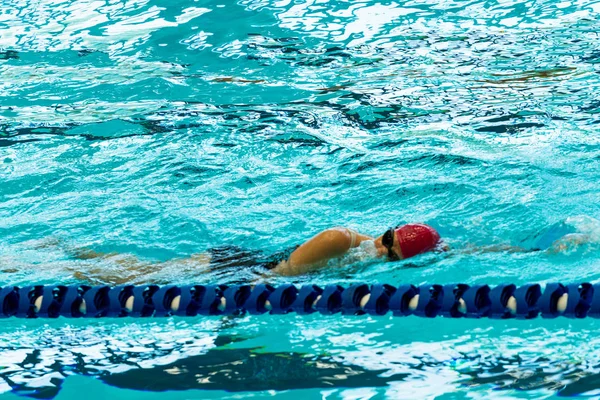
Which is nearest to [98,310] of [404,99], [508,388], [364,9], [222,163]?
[508,388]

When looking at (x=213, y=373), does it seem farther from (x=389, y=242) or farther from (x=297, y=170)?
(x=297, y=170)

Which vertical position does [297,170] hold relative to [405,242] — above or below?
above

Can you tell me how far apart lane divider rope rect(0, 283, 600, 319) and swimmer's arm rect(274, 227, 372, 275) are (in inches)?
16.4

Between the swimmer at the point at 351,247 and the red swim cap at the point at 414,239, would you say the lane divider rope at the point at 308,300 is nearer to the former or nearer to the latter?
the swimmer at the point at 351,247

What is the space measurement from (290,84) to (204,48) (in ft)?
5.45

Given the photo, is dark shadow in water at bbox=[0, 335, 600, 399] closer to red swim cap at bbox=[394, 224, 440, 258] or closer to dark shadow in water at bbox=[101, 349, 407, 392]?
dark shadow in water at bbox=[101, 349, 407, 392]

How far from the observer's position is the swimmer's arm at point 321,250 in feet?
13.1

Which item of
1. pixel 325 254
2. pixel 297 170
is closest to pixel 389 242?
pixel 325 254

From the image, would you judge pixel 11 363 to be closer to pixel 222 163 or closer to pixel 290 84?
pixel 222 163

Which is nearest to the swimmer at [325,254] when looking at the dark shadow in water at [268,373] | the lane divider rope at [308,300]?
the lane divider rope at [308,300]

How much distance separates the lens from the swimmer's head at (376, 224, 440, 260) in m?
4.05

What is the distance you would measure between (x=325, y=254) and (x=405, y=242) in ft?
1.31

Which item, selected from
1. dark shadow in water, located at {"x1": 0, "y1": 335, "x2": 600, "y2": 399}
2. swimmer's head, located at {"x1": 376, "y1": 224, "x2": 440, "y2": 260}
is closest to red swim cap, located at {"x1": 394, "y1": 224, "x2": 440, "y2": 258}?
swimmer's head, located at {"x1": 376, "y1": 224, "x2": 440, "y2": 260}

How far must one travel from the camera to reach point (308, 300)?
11.7 feet
